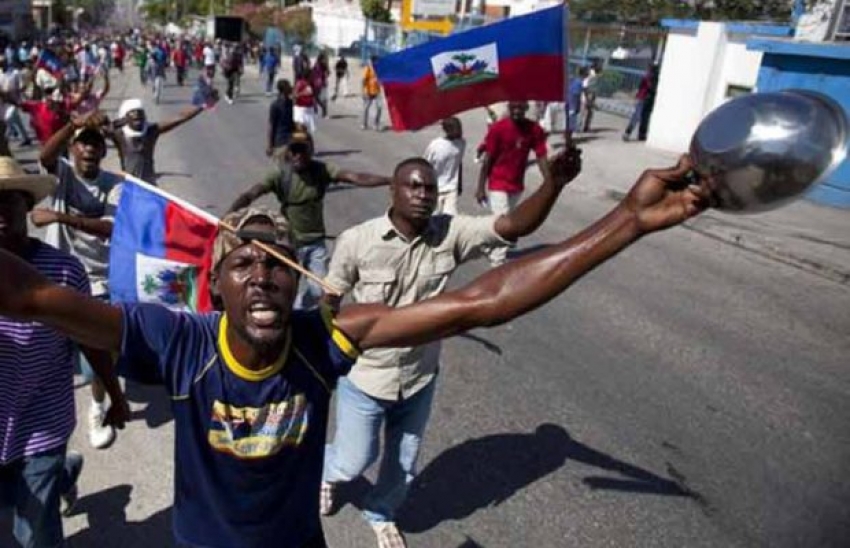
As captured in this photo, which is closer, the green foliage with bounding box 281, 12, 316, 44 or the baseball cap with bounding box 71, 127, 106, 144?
the baseball cap with bounding box 71, 127, 106, 144

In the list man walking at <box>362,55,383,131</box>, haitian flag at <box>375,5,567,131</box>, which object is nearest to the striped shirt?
haitian flag at <box>375,5,567,131</box>

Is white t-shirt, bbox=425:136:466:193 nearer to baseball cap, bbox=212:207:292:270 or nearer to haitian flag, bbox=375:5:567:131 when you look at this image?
haitian flag, bbox=375:5:567:131

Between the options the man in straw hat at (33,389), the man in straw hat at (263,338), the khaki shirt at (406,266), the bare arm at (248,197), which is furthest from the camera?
the bare arm at (248,197)

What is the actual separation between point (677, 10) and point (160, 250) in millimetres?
25755

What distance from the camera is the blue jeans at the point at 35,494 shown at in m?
2.85

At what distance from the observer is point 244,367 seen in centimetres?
214

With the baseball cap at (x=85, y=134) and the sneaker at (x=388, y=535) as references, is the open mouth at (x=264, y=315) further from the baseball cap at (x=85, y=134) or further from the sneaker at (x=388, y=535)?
the baseball cap at (x=85, y=134)

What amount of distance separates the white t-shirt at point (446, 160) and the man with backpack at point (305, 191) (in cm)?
270

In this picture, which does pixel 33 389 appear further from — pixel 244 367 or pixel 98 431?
pixel 98 431

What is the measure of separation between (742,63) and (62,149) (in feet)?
49.1

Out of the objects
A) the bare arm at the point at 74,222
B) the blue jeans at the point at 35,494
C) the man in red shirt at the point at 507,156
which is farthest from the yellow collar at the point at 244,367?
the man in red shirt at the point at 507,156

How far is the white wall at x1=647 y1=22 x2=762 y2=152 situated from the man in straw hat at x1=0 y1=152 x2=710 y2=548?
51.0 feet

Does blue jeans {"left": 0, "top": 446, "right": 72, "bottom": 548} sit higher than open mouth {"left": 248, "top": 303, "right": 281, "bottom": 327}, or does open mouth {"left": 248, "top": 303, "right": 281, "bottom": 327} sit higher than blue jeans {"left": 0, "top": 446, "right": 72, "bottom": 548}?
open mouth {"left": 248, "top": 303, "right": 281, "bottom": 327}

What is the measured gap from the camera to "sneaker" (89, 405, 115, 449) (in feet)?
14.4
